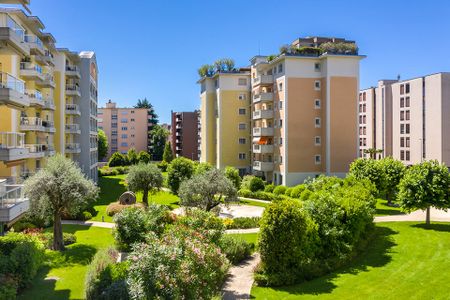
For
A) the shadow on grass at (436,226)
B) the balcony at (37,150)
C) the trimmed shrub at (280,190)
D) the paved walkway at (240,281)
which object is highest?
the balcony at (37,150)

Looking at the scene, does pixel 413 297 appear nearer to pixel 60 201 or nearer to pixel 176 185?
pixel 60 201

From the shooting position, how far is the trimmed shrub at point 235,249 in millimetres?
24344

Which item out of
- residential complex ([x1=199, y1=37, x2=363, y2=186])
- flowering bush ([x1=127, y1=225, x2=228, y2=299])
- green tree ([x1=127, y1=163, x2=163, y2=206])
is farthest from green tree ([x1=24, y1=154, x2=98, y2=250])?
residential complex ([x1=199, y1=37, x2=363, y2=186])

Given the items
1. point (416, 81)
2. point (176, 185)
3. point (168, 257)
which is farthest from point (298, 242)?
point (416, 81)

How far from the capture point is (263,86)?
209 ft

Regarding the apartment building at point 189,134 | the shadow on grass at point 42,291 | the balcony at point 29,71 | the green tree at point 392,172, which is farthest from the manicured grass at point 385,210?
the apartment building at point 189,134

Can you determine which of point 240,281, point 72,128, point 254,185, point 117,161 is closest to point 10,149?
point 240,281

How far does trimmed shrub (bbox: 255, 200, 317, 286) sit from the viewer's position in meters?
21.7

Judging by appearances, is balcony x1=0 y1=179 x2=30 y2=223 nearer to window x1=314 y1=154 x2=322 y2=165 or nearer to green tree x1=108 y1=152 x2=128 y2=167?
window x1=314 y1=154 x2=322 y2=165

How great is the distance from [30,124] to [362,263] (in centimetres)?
3396

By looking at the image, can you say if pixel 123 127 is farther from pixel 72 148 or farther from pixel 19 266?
pixel 19 266

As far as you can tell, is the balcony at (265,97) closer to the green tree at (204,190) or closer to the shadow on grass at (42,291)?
the green tree at (204,190)

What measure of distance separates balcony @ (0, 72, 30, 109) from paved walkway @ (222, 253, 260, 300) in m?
14.2

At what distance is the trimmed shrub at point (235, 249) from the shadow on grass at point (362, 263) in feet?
14.2
